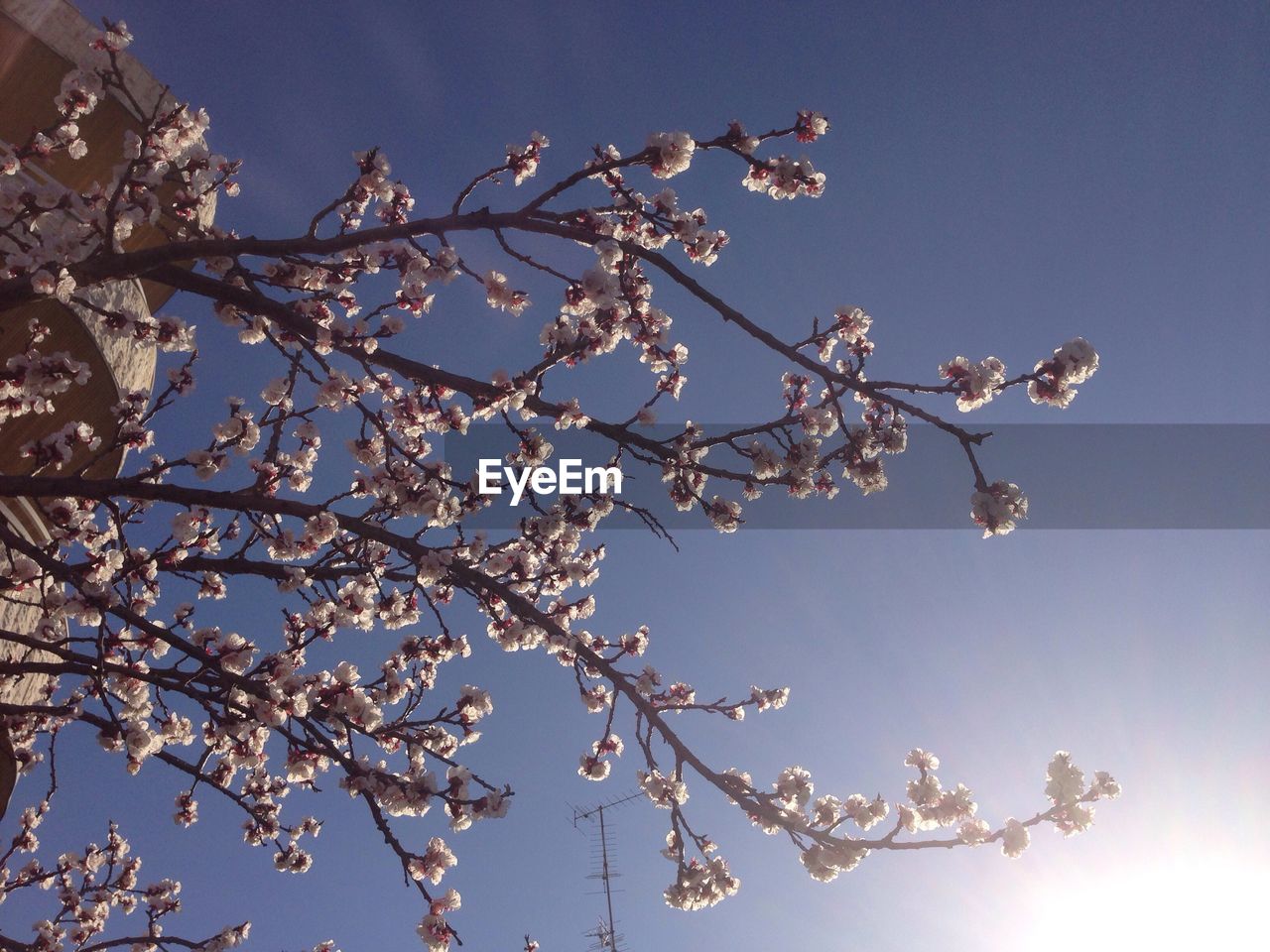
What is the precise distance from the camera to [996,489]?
4.31 meters

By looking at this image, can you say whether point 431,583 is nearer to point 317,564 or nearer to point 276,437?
point 317,564

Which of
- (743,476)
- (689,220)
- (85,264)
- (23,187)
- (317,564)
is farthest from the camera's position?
(317,564)

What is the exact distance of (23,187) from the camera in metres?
4.42

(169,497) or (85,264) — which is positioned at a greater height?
(85,264)

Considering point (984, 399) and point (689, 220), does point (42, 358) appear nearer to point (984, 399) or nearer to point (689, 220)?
point (689, 220)

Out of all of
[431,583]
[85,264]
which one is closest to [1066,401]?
[431,583]

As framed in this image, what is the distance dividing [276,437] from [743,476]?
12.4 feet

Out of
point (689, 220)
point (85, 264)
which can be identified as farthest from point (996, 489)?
point (85, 264)

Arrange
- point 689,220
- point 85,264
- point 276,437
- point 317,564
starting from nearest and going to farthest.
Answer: point 85,264 < point 689,220 < point 317,564 < point 276,437

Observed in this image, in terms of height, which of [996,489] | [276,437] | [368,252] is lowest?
[996,489]

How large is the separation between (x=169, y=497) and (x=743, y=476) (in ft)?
10.9

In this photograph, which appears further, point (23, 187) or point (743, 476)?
point (743, 476)

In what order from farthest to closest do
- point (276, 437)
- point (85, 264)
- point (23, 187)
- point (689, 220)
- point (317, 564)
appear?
point (276, 437) → point (317, 564) → point (689, 220) → point (23, 187) → point (85, 264)

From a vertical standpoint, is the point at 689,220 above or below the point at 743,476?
above
